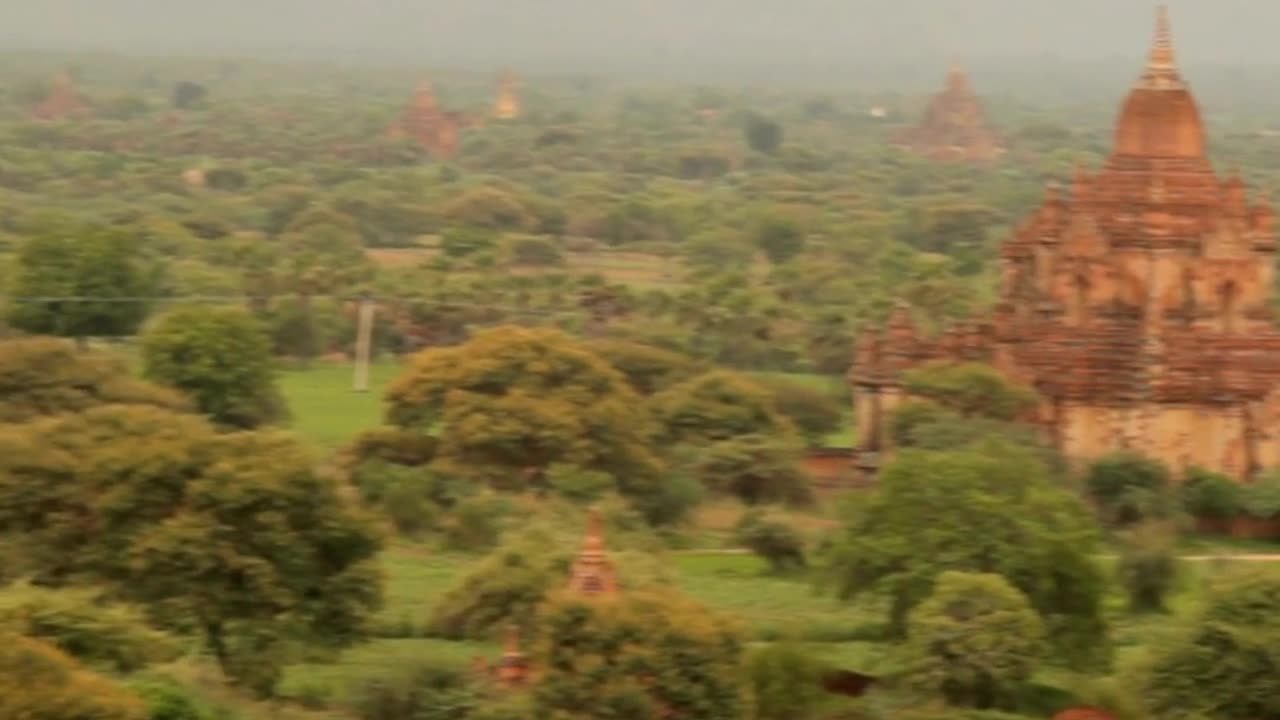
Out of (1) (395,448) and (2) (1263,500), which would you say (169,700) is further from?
(2) (1263,500)

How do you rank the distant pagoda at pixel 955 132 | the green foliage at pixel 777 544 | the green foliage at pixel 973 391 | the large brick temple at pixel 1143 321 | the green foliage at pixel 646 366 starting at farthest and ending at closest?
the distant pagoda at pixel 955 132 < the green foliage at pixel 646 366 < the large brick temple at pixel 1143 321 < the green foliage at pixel 973 391 < the green foliage at pixel 777 544

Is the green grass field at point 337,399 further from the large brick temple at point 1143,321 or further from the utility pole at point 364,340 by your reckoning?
the large brick temple at point 1143,321

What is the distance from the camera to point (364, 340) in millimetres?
55000

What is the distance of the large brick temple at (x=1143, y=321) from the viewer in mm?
42375

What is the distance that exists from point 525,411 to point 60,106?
108398 mm

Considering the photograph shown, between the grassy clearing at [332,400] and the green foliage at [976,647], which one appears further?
the grassy clearing at [332,400]

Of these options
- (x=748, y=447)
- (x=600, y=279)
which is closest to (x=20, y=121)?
(x=600, y=279)

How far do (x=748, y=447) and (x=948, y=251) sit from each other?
43.1m

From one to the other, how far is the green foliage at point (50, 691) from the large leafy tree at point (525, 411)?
15626 mm

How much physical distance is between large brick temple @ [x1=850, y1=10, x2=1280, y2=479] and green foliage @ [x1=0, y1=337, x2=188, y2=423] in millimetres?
8165

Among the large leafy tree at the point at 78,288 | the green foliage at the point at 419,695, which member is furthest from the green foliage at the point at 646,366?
the green foliage at the point at 419,695

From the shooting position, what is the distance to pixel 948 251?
278 feet

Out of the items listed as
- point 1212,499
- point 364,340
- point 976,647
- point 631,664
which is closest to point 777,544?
point 1212,499

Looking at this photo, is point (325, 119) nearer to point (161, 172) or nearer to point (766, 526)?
point (161, 172)
